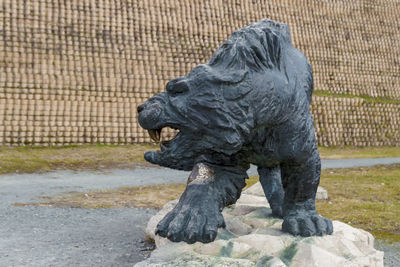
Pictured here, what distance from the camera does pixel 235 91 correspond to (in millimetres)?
2559

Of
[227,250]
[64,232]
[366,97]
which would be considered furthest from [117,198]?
[366,97]

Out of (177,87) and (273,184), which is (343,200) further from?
(177,87)

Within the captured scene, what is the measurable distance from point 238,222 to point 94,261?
1.17 metres

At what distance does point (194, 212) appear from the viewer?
2617 mm

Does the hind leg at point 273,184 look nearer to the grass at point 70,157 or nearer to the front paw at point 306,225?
the front paw at point 306,225

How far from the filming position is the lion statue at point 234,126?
8.36 ft

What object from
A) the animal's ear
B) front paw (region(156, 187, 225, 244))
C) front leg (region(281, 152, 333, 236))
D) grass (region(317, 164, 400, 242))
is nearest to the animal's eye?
the animal's ear

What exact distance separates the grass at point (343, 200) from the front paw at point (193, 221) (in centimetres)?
263

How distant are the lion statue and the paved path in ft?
3.65

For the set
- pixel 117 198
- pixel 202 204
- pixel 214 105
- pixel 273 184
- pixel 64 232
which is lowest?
pixel 117 198

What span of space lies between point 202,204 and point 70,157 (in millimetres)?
7684

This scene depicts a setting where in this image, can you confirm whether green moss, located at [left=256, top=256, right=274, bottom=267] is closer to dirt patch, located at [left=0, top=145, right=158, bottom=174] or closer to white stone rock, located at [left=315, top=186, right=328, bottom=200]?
white stone rock, located at [left=315, top=186, right=328, bottom=200]

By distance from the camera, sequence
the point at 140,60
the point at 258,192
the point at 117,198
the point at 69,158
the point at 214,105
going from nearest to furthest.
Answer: the point at 214,105, the point at 258,192, the point at 117,198, the point at 69,158, the point at 140,60

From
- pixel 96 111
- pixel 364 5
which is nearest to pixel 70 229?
pixel 96 111
